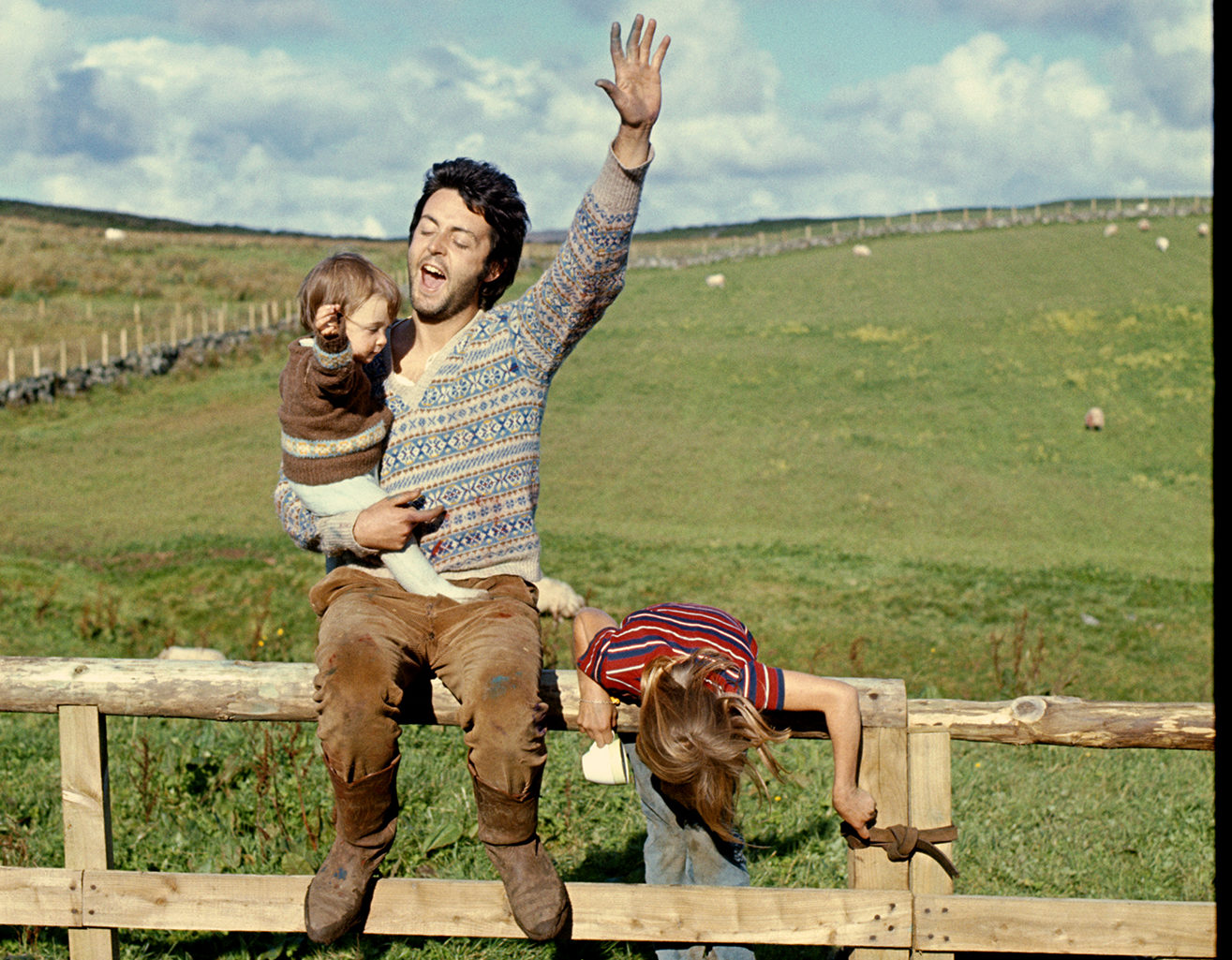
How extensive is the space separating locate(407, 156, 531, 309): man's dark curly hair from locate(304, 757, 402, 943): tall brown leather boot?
1811mm

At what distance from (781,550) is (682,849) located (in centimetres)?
1225

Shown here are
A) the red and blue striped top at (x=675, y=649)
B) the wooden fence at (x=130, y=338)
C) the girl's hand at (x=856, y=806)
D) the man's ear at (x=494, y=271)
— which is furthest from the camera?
the wooden fence at (x=130, y=338)

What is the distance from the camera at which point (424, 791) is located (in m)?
5.95

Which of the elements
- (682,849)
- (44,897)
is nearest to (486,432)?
(682,849)

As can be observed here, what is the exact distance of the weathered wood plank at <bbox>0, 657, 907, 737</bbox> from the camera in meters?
3.54

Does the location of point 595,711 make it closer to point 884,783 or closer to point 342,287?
point 884,783

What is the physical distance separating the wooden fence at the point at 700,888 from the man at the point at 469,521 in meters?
0.23

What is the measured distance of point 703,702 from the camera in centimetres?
320

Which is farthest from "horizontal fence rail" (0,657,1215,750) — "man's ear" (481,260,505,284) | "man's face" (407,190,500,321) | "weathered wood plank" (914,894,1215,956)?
"man's ear" (481,260,505,284)

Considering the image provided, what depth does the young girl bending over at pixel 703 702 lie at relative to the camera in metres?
3.20

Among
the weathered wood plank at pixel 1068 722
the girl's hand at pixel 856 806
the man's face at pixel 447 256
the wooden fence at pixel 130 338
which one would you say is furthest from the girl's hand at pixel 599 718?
the wooden fence at pixel 130 338

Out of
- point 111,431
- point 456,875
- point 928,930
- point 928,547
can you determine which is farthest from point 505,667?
point 111,431

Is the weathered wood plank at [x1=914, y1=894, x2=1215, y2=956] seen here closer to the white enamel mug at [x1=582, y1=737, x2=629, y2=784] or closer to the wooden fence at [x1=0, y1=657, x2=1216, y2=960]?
the wooden fence at [x1=0, y1=657, x2=1216, y2=960]

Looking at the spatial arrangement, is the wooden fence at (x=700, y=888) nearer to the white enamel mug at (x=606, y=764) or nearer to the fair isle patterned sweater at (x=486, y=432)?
the white enamel mug at (x=606, y=764)
